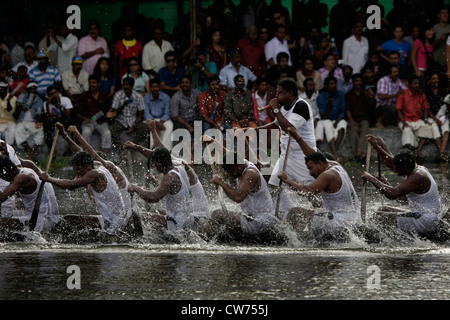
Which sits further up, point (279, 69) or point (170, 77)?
point (279, 69)

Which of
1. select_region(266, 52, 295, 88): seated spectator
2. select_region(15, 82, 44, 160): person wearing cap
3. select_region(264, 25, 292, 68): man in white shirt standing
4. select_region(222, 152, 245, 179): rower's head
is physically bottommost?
select_region(222, 152, 245, 179): rower's head

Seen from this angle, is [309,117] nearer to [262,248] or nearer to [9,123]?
[262,248]

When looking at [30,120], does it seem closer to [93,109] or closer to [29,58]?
[93,109]

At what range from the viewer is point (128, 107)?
55.2 feet

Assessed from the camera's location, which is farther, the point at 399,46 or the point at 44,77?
the point at 399,46

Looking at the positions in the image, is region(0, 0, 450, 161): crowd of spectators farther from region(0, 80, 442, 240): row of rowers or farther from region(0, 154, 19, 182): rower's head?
region(0, 154, 19, 182): rower's head

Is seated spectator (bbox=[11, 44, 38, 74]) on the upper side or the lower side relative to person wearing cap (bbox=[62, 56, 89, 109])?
upper

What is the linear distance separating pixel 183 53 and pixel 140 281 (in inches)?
357

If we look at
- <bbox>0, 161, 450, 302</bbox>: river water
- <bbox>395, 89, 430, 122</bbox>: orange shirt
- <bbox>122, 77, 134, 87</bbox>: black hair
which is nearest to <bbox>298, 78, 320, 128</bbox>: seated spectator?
<bbox>395, 89, 430, 122</bbox>: orange shirt

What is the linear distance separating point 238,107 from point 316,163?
6019 mm

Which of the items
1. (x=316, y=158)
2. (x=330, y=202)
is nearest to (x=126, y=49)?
(x=316, y=158)

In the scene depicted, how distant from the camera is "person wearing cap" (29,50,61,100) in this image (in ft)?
55.9

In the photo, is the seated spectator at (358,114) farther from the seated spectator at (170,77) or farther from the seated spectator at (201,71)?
the seated spectator at (170,77)

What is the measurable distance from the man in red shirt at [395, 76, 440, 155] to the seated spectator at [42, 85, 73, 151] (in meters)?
6.12
